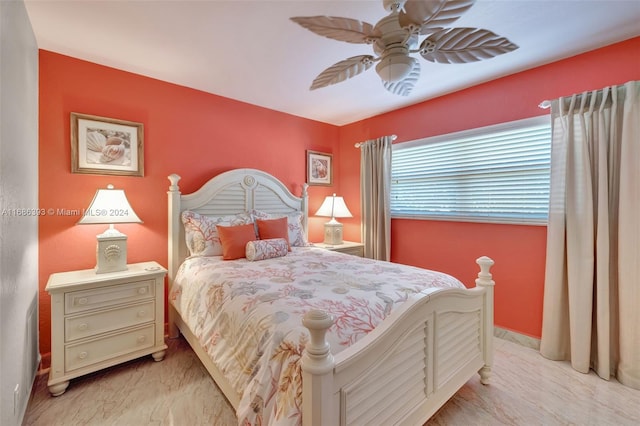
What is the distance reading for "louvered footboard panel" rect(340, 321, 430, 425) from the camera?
1.07 meters

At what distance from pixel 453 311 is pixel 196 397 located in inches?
66.9

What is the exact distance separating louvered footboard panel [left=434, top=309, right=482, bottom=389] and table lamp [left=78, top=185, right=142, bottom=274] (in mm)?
2302

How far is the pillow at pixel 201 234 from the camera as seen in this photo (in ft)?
8.22

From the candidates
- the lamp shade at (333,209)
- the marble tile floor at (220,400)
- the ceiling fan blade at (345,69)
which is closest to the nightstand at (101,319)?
the marble tile floor at (220,400)

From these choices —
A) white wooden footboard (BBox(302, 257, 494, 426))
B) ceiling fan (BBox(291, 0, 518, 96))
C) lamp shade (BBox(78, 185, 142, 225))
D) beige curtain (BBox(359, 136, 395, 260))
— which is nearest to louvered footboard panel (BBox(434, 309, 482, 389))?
white wooden footboard (BBox(302, 257, 494, 426))

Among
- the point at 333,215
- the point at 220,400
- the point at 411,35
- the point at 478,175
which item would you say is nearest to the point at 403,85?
the point at 411,35

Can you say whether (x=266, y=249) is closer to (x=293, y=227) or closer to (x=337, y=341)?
(x=293, y=227)

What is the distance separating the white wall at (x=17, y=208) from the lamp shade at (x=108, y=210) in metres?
0.31

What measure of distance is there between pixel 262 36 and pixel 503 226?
261 cm

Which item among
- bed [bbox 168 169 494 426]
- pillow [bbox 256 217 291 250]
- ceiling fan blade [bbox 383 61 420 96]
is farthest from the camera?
pillow [bbox 256 217 291 250]

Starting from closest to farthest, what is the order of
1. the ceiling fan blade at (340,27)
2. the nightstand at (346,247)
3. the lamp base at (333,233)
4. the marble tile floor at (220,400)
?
1. the ceiling fan blade at (340,27)
2. the marble tile floor at (220,400)
3. the nightstand at (346,247)
4. the lamp base at (333,233)

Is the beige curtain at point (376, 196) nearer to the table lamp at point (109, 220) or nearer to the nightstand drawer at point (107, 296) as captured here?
the nightstand drawer at point (107, 296)

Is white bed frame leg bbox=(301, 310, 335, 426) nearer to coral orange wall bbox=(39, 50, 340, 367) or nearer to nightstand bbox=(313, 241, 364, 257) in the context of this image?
coral orange wall bbox=(39, 50, 340, 367)

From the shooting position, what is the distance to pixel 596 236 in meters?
2.04
